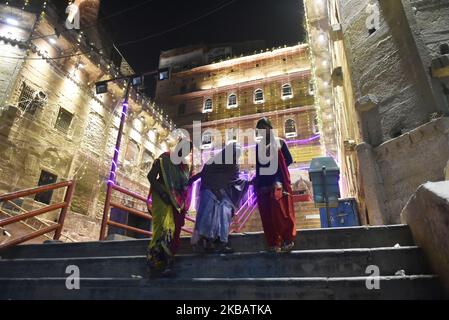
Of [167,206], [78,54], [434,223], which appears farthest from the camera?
[78,54]

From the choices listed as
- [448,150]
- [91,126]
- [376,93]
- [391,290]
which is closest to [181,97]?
[91,126]

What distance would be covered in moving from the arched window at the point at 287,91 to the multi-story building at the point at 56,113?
608 inches

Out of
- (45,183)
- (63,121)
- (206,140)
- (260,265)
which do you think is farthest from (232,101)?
(260,265)

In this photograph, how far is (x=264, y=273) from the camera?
3.25 metres

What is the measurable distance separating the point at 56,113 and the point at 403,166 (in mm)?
16183

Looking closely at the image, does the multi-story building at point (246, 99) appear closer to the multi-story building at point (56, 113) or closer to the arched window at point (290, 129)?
the arched window at point (290, 129)

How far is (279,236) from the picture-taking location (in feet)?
11.9

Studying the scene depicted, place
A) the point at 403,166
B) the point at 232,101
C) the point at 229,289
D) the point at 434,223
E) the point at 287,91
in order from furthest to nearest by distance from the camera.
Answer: the point at 232,101 → the point at 287,91 → the point at 403,166 → the point at 229,289 → the point at 434,223

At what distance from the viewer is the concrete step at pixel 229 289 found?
8.16ft

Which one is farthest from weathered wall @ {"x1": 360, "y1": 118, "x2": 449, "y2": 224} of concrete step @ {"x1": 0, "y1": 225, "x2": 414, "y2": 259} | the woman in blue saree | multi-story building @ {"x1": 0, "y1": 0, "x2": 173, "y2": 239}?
multi-story building @ {"x1": 0, "y1": 0, "x2": 173, "y2": 239}

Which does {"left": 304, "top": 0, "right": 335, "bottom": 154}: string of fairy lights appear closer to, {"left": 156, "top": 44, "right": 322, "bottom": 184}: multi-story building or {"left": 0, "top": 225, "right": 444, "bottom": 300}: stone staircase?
{"left": 156, "top": 44, "right": 322, "bottom": 184}: multi-story building

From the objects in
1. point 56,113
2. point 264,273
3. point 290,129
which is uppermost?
point 290,129

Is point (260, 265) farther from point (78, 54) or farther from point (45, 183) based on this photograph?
point (78, 54)

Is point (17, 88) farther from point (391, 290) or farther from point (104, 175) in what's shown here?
point (391, 290)
